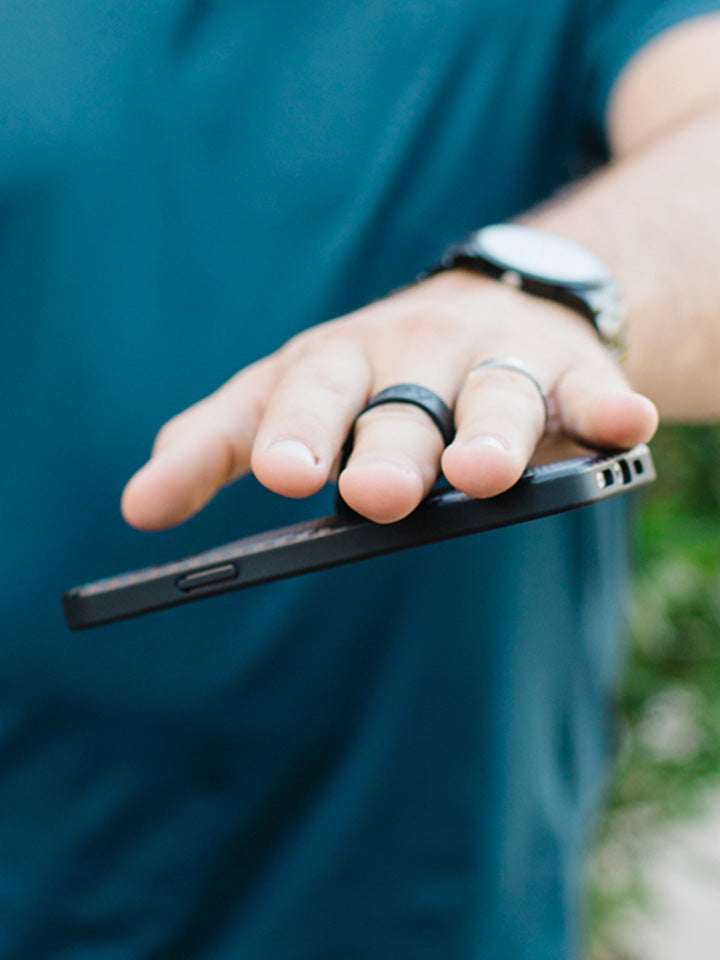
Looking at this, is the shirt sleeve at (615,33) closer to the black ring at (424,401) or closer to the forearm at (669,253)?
the forearm at (669,253)

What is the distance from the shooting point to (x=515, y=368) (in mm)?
535

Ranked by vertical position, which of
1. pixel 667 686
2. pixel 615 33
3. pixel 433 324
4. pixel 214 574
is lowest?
pixel 667 686

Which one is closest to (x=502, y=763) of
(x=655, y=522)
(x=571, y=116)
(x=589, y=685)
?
(x=589, y=685)

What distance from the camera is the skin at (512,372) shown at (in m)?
0.47

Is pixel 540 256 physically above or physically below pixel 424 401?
above

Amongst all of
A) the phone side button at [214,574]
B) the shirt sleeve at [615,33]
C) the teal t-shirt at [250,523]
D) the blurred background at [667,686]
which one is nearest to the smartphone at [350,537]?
the phone side button at [214,574]

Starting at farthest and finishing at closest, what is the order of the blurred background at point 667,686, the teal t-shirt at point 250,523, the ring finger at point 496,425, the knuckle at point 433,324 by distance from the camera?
the blurred background at point 667,686, the teal t-shirt at point 250,523, the knuckle at point 433,324, the ring finger at point 496,425

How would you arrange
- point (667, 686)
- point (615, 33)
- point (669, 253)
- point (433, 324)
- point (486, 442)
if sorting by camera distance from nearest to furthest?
point (486, 442)
point (433, 324)
point (669, 253)
point (615, 33)
point (667, 686)

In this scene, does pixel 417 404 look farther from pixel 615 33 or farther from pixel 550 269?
pixel 615 33

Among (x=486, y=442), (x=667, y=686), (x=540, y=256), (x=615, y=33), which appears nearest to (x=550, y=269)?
(x=540, y=256)

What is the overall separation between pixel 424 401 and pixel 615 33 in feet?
1.85

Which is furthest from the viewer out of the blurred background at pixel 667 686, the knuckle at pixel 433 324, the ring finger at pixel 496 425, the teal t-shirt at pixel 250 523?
the blurred background at pixel 667 686

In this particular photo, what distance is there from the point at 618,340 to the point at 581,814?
782 millimetres

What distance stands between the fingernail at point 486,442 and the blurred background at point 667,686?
4.91 feet
